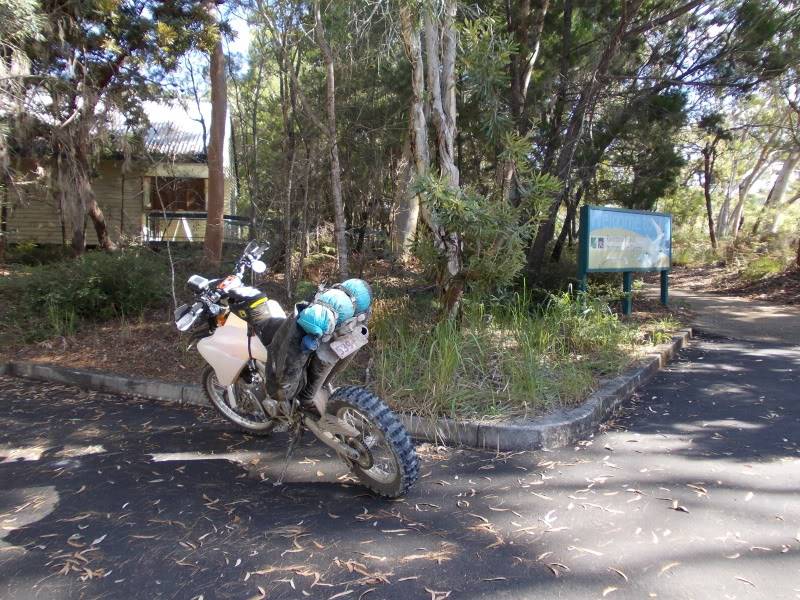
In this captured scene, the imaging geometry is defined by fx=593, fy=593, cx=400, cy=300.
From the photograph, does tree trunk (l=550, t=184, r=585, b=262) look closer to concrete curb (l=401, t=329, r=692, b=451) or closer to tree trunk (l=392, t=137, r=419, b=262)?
tree trunk (l=392, t=137, r=419, b=262)

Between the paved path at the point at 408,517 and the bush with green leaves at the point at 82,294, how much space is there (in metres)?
2.86

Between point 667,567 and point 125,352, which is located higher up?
point 125,352

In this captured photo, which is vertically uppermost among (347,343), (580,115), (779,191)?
(779,191)

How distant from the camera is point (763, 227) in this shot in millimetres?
27484

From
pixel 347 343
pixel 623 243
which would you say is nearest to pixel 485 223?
pixel 347 343

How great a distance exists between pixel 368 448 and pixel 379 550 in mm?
659

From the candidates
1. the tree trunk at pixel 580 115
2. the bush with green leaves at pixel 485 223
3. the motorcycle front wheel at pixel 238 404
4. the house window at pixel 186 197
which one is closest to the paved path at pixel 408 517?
the motorcycle front wheel at pixel 238 404

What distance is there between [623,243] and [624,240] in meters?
0.06

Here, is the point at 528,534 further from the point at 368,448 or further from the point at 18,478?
the point at 18,478

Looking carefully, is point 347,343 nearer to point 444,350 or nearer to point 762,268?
point 444,350

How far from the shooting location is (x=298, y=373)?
365cm

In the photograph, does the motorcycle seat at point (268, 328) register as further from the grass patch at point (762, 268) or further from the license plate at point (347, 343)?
the grass patch at point (762, 268)

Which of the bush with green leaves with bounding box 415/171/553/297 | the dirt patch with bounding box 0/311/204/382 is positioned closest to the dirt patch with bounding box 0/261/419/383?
the dirt patch with bounding box 0/311/204/382

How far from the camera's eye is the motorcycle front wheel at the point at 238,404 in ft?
15.1
